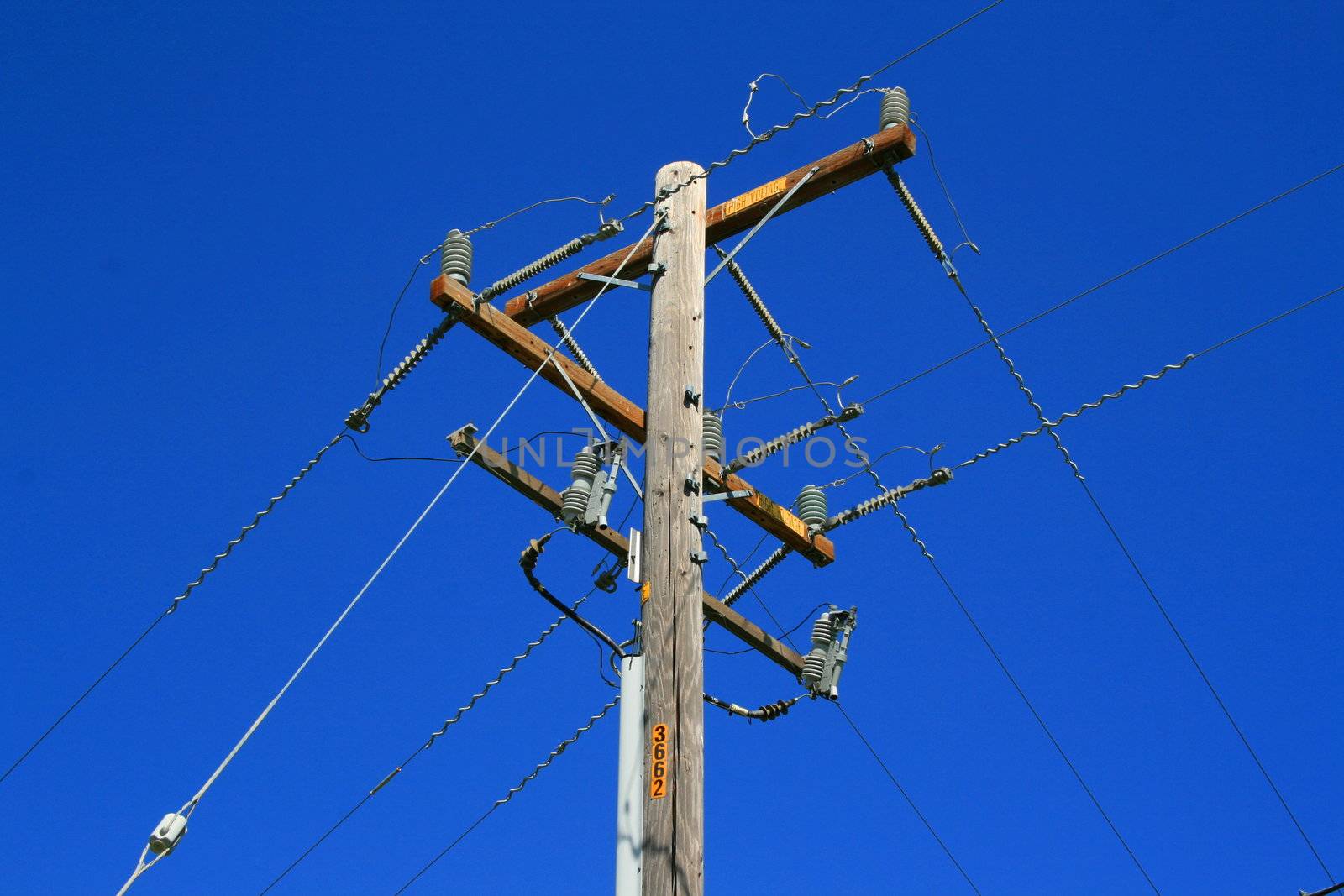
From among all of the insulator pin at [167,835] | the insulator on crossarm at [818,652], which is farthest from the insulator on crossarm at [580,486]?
the insulator pin at [167,835]

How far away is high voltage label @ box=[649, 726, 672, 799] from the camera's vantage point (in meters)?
5.86

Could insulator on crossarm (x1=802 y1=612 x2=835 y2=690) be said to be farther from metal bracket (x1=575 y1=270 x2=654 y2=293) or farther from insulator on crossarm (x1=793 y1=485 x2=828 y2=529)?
metal bracket (x1=575 y1=270 x2=654 y2=293)

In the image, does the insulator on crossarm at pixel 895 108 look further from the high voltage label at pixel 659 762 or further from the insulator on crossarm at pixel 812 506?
the high voltage label at pixel 659 762

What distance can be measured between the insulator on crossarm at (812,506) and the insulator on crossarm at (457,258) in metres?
2.46

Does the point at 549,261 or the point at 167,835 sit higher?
the point at 549,261

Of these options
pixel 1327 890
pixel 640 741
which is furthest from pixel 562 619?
pixel 1327 890

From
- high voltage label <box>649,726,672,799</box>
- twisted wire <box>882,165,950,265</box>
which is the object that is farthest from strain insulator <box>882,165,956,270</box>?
high voltage label <box>649,726,672,799</box>

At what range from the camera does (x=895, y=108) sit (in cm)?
837

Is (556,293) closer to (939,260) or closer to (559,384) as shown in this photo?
(559,384)

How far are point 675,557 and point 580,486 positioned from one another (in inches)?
72.2

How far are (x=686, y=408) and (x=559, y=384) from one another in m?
2.10

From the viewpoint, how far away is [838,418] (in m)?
9.66

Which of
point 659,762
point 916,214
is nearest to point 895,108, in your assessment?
point 916,214

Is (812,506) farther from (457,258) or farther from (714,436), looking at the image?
(457,258)
